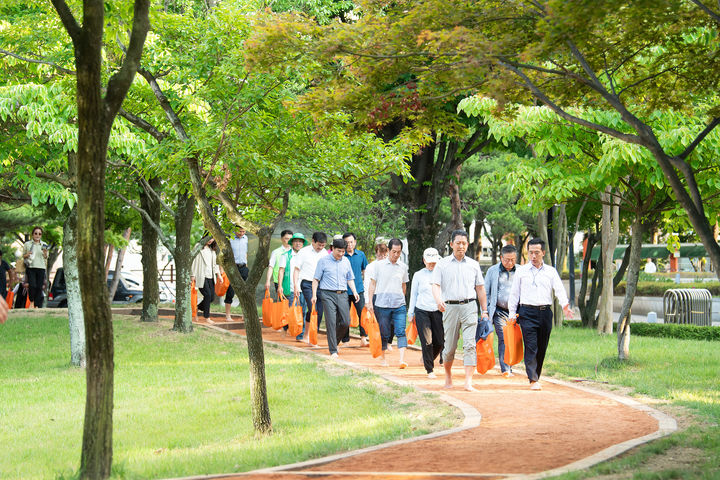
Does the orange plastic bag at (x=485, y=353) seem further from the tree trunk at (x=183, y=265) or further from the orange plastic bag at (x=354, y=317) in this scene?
the tree trunk at (x=183, y=265)

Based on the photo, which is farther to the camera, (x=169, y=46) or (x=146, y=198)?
(x=146, y=198)

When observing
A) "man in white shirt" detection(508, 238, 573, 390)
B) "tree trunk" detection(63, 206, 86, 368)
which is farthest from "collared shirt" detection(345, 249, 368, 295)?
"man in white shirt" detection(508, 238, 573, 390)

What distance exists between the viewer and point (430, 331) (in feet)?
37.3

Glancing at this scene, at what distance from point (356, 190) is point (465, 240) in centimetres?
974

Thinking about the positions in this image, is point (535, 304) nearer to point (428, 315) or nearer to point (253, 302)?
point (428, 315)

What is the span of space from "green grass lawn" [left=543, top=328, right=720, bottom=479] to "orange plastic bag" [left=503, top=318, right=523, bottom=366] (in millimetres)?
1229

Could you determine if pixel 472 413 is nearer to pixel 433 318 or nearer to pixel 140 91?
pixel 433 318

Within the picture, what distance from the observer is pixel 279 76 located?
970cm

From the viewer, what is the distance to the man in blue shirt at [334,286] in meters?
13.5

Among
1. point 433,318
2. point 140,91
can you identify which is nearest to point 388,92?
point 433,318

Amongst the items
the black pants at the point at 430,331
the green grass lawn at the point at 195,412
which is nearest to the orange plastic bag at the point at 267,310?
the green grass lawn at the point at 195,412

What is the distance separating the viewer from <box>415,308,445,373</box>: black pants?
1134 centimetres

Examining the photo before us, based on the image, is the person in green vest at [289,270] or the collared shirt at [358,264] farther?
the person in green vest at [289,270]

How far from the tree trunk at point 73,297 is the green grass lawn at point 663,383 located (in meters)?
6.98
